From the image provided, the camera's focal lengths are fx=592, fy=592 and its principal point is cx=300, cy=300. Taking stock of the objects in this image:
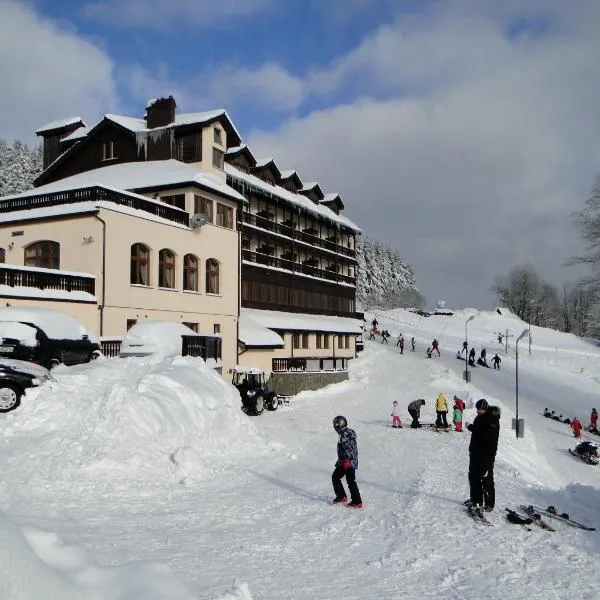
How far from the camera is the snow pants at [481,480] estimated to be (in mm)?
9375

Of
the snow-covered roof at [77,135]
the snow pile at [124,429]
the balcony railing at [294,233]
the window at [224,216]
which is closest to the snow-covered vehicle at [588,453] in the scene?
the snow pile at [124,429]

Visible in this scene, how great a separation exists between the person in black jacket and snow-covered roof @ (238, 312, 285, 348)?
23.6 metres

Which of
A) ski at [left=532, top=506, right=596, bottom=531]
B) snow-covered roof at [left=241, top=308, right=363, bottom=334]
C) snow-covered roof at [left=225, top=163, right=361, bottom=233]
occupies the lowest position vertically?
ski at [left=532, top=506, right=596, bottom=531]

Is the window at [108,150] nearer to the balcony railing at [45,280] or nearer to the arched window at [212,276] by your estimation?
the arched window at [212,276]

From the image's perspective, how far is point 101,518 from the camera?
8.70 m

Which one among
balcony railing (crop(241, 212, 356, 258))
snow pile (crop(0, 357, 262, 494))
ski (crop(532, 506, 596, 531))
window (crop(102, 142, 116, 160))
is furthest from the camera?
balcony railing (crop(241, 212, 356, 258))

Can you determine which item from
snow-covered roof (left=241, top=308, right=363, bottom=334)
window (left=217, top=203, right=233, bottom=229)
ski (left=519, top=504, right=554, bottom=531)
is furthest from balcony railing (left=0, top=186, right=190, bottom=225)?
ski (left=519, top=504, right=554, bottom=531)

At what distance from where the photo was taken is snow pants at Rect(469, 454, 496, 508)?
9375mm

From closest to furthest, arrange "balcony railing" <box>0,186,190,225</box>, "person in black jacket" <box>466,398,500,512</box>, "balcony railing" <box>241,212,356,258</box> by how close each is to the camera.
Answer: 1. "person in black jacket" <box>466,398,500,512</box>
2. "balcony railing" <box>0,186,190,225</box>
3. "balcony railing" <box>241,212,356,258</box>

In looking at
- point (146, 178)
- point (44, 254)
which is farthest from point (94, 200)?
point (146, 178)

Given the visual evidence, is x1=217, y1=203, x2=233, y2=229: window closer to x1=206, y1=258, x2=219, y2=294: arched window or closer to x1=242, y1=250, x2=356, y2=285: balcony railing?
x1=206, y1=258, x2=219, y2=294: arched window

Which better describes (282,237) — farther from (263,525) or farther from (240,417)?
(263,525)

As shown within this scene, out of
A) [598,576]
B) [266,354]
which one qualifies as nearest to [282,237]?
[266,354]

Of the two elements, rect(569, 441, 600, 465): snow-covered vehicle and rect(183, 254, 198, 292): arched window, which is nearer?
rect(569, 441, 600, 465): snow-covered vehicle
